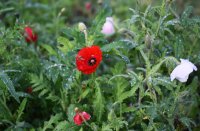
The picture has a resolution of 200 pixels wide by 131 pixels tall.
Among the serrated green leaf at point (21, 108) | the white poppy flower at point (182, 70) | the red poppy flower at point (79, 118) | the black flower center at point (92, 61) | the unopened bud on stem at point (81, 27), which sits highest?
the unopened bud on stem at point (81, 27)

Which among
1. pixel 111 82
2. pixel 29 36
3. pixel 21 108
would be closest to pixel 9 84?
pixel 21 108

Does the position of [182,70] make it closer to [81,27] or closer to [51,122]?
[81,27]

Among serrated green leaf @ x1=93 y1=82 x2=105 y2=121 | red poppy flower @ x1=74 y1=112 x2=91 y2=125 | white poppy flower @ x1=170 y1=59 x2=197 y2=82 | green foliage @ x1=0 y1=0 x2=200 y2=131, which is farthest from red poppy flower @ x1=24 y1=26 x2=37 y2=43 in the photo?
white poppy flower @ x1=170 y1=59 x2=197 y2=82

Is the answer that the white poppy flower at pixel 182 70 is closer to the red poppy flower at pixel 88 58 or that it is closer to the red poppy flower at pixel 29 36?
the red poppy flower at pixel 88 58

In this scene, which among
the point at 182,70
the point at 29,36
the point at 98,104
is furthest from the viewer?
the point at 29,36

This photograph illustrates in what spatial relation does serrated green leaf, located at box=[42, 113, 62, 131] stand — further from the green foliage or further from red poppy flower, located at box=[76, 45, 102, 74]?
red poppy flower, located at box=[76, 45, 102, 74]

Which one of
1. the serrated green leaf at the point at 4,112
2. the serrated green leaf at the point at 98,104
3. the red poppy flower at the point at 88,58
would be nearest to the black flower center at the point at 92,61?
the red poppy flower at the point at 88,58

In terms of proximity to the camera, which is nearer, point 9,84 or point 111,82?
point 9,84

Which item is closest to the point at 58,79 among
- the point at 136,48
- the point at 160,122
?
the point at 136,48

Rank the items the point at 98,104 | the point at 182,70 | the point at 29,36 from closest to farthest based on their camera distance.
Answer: the point at 182,70, the point at 98,104, the point at 29,36
